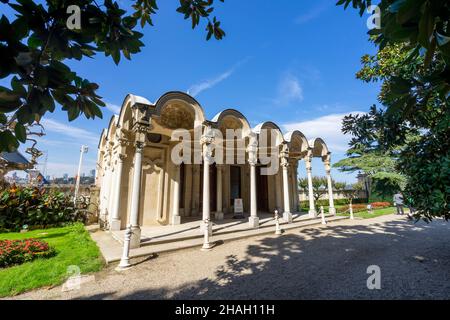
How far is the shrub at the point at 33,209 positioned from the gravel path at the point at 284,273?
9833 millimetres

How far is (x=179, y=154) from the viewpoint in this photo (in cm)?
1190

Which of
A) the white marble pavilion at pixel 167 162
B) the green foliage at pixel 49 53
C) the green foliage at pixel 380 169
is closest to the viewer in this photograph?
the green foliage at pixel 49 53

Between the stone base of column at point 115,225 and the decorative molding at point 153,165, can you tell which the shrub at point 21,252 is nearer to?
the stone base of column at point 115,225

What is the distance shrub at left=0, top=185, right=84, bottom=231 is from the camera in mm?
11188

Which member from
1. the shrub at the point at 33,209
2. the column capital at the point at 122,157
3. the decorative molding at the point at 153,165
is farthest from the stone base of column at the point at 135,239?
the shrub at the point at 33,209

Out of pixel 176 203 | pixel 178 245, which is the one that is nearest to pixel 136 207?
pixel 178 245

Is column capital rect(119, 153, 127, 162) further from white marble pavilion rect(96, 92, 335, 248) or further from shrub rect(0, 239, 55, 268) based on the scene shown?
shrub rect(0, 239, 55, 268)

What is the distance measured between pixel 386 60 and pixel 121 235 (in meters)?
12.7

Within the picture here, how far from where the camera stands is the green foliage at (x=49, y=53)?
1.15 metres

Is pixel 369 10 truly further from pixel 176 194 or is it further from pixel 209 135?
pixel 176 194

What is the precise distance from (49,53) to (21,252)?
752 cm

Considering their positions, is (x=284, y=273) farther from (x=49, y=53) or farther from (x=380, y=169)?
(x=380, y=169)
